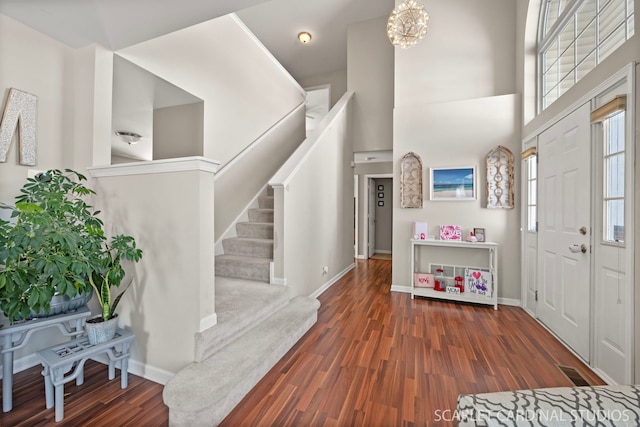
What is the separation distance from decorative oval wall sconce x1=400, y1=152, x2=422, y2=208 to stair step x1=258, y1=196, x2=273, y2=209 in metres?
1.97

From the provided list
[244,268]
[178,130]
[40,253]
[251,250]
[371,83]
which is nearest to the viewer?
[40,253]

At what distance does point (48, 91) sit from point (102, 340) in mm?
1908

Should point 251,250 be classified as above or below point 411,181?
below

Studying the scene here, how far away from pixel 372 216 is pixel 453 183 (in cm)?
354

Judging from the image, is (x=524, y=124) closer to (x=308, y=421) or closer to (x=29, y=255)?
(x=308, y=421)

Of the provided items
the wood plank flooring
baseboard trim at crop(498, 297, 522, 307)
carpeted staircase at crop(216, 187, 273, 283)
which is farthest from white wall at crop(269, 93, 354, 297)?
baseboard trim at crop(498, 297, 522, 307)

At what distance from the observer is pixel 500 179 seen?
346 centimetres

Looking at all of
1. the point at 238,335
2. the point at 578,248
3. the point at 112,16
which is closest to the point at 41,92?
the point at 112,16

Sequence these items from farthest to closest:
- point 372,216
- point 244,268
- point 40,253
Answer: point 372,216
point 244,268
point 40,253

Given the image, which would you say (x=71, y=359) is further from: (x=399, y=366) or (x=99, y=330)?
(x=399, y=366)

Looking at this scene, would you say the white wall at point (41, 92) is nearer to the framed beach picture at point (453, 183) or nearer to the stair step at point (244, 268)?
the stair step at point (244, 268)

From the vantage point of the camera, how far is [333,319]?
2.95 m

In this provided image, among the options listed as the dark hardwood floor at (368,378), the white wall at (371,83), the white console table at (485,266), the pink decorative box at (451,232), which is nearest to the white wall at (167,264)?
the dark hardwood floor at (368,378)

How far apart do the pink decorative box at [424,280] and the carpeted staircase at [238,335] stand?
1663 millimetres
